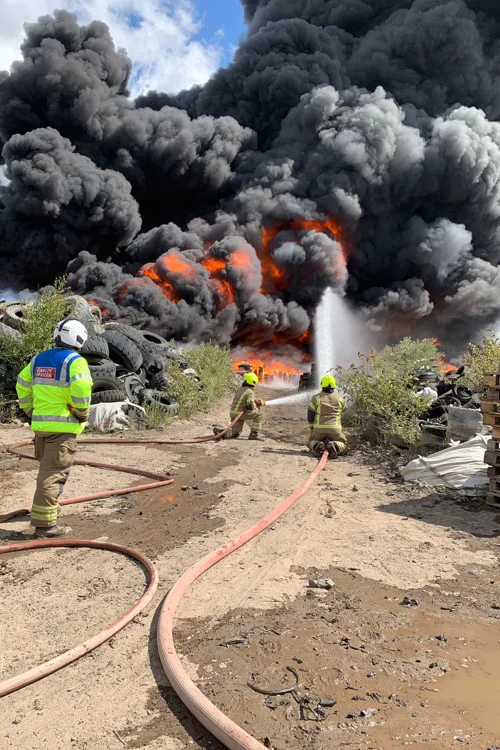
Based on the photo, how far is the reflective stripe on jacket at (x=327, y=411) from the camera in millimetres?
8617

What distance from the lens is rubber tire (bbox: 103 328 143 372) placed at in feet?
42.4

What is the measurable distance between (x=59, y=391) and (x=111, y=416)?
Answer: 6.05 metres

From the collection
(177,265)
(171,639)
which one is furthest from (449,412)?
(177,265)

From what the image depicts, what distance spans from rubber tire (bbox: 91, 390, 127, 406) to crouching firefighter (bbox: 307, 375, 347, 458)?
442 cm

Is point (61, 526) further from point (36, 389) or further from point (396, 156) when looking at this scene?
point (396, 156)

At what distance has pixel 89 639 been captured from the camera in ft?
9.09

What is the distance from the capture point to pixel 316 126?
33.8m

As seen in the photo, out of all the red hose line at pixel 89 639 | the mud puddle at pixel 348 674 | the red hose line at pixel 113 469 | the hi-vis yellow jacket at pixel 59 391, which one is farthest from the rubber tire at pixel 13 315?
the mud puddle at pixel 348 674

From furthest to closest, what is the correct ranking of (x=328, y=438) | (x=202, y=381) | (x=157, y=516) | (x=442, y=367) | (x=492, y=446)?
(x=442, y=367) < (x=202, y=381) < (x=328, y=438) < (x=492, y=446) < (x=157, y=516)

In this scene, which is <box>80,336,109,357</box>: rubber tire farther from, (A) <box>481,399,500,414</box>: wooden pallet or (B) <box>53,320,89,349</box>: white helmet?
(A) <box>481,399,500,414</box>: wooden pallet

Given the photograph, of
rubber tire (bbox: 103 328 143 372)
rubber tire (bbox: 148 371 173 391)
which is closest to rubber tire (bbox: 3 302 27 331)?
rubber tire (bbox: 103 328 143 372)

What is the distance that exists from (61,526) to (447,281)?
35.6m

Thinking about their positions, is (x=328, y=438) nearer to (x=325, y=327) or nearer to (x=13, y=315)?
(x=13, y=315)

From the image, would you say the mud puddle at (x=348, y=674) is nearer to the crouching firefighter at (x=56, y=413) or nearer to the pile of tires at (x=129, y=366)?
the crouching firefighter at (x=56, y=413)
